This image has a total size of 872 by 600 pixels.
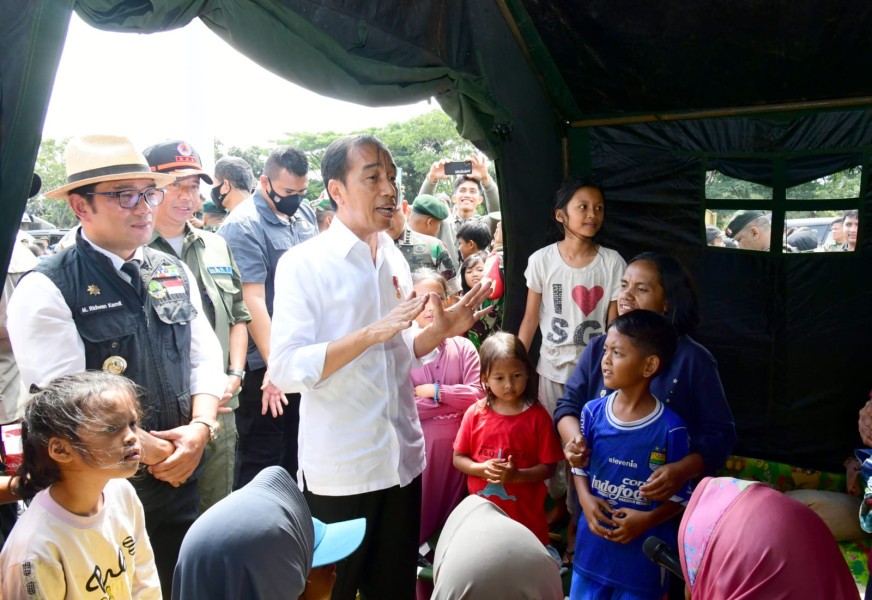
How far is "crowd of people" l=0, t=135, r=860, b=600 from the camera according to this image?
4.99 ft

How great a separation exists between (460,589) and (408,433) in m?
1.23

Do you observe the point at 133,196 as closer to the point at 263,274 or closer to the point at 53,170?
the point at 263,274

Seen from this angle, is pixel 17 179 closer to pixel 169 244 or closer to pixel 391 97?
pixel 169 244

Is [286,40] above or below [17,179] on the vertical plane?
above

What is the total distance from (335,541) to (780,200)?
3.27 meters

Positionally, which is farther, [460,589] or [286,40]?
[286,40]

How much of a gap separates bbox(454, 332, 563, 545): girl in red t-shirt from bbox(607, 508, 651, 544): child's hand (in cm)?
63

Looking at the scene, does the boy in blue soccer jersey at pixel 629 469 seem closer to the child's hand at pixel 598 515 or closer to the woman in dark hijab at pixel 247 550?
the child's hand at pixel 598 515

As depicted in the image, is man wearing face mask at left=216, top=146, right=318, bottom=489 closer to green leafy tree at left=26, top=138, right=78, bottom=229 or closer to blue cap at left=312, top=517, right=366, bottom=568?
blue cap at left=312, top=517, right=366, bottom=568

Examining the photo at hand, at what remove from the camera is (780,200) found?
12.8 feet

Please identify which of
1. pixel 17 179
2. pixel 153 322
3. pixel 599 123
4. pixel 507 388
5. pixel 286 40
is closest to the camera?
pixel 17 179

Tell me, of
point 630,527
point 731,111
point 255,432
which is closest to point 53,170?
point 255,432

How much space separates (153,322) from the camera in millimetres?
2232

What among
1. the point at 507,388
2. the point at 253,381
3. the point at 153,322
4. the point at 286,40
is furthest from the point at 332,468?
the point at 286,40
